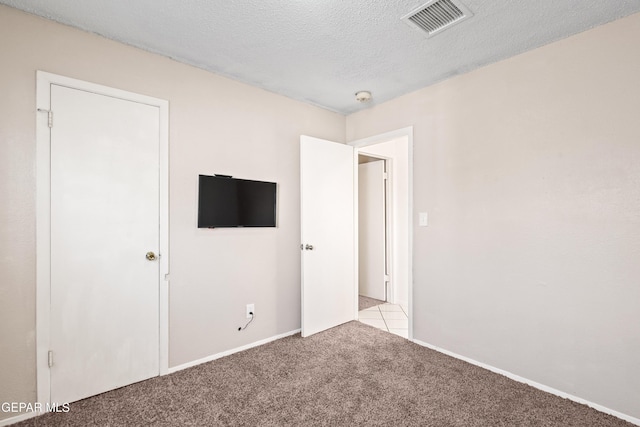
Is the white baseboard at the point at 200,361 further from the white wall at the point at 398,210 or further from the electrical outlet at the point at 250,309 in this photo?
the white wall at the point at 398,210

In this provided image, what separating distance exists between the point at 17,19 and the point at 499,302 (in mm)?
3794

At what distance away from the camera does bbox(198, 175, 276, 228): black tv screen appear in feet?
8.27

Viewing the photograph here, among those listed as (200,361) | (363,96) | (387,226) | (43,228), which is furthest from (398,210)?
(43,228)

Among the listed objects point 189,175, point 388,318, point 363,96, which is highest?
point 363,96

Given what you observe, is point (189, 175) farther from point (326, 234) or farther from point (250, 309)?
point (326, 234)

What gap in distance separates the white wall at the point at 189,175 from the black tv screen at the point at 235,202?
0.26ft

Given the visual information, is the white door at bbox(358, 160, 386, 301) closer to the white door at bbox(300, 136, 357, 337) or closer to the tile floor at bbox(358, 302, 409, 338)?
the tile floor at bbox(358, 302, 409, 338)

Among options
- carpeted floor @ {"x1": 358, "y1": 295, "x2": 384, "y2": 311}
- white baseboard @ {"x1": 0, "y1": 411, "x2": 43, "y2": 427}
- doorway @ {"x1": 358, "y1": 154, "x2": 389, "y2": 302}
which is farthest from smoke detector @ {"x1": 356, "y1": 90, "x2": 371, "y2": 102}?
white baseboard @ {"x1": 0, "y1": 411, "x2": 43, "y2": 427}

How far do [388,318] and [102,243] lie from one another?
10.0ft

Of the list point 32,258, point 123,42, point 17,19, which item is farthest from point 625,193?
point 17,19

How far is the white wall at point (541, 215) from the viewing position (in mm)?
1876

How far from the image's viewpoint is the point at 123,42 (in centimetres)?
215

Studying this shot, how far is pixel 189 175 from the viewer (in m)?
2.46

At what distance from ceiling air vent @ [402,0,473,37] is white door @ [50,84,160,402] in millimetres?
1950
